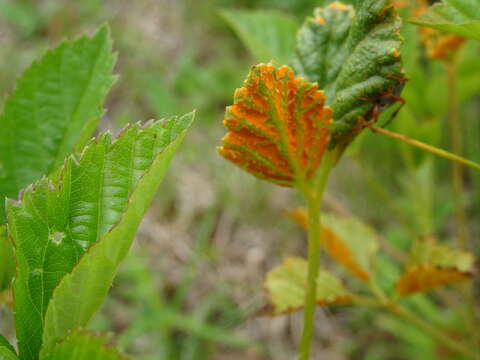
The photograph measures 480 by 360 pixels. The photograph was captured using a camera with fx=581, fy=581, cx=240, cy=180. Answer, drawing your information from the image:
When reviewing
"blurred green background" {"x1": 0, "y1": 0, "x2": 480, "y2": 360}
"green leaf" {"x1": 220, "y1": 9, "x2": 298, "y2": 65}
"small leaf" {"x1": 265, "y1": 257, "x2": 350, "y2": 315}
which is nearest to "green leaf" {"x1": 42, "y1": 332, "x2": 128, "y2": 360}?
"small leaf" {"x1": 265, "y1": 257, "x2": 350, "y2": 315}

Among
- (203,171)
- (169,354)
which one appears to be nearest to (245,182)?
(203,171)

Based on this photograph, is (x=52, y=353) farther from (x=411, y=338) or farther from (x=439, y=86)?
(x=411, y=338)

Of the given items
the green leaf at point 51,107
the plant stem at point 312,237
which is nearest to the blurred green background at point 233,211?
the plant stem at point 312,237

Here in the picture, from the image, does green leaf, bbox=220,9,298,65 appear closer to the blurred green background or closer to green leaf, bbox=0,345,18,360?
the blurred green background

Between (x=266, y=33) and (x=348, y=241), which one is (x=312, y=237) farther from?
(x=266, y=33)

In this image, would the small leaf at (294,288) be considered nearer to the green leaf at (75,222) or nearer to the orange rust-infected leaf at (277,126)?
the orange rust-infected leaf at (277,126)
